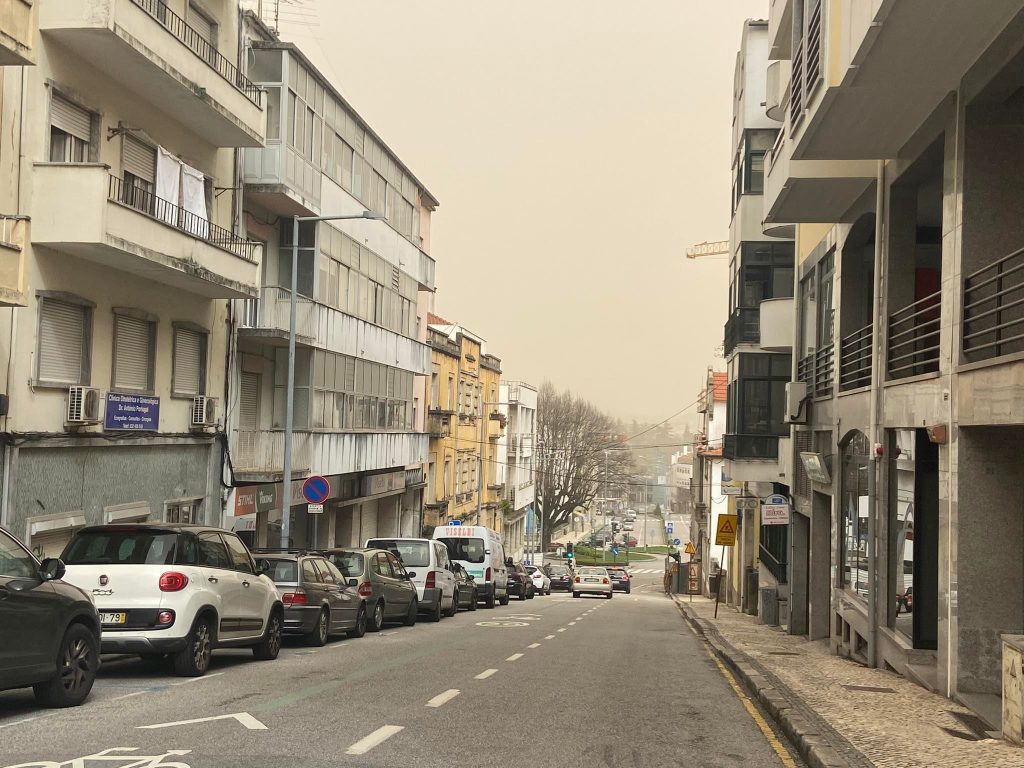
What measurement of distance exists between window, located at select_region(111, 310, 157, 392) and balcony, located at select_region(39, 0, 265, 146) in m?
4.13

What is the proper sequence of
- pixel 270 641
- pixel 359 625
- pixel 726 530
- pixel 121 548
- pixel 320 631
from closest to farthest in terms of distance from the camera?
pixel 121 548
pixel 270 641
pixel 320 631
pixel 359 625
pixel 726 530

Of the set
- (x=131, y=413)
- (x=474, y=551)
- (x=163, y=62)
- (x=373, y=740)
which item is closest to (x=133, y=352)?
(x=131, y=413)

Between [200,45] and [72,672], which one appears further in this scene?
[200,45]

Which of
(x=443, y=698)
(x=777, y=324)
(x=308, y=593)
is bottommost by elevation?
(x=443, y=698)

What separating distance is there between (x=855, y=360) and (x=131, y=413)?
12735 mm

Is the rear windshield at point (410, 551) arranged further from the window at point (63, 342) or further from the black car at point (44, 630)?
the black car at point (44, 630)

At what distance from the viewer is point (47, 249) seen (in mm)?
18406

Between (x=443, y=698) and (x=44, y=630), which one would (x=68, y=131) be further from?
(x=443, y=698)

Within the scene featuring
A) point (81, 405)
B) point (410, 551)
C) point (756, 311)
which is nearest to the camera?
point (81, 405)

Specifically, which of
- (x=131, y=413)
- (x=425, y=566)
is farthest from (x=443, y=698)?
(x=425, y=566)

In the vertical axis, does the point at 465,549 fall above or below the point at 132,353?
below

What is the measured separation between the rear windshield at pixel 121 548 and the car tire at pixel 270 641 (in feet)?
8.57

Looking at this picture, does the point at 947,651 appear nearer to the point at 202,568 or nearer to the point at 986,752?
the point at 986,752

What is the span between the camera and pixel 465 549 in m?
34.3
